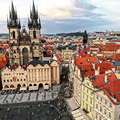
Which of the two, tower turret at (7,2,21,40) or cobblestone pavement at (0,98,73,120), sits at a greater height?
tower turret at (7,2,21,40)

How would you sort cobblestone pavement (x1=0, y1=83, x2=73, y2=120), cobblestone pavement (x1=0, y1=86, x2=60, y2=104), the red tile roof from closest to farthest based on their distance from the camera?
the red tile roof → cobblestone pavement (x1=0, y1=83, x2=73, y2=120) → cobblestone pavement (x1=0, y1=86, x2=60, y2=104)

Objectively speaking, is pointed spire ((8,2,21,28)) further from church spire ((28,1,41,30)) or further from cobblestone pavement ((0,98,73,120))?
cobblestone pavement ((0,98,73,120))

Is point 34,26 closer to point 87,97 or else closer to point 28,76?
point 28,76

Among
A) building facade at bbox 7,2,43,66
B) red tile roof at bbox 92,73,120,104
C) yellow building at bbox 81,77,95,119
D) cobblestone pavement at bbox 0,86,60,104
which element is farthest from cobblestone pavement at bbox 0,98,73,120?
building facade at bbox 7,2,43,66

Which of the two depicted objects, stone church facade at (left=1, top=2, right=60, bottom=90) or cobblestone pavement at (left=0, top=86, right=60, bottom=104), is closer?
cobblestone pavement at (left=0, top=86, right=60, bottom=104)

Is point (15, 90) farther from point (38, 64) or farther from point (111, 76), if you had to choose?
point (111, 76)

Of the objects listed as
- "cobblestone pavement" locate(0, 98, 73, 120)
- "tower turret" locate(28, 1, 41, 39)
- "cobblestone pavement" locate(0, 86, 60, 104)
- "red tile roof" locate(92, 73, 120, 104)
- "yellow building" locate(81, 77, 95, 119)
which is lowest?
"cobblestone pavement" locate(0, 86, 60, 104)

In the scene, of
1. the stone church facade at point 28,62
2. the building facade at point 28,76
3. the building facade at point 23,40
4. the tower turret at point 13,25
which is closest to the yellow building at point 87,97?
the stone church facade at point 28,62

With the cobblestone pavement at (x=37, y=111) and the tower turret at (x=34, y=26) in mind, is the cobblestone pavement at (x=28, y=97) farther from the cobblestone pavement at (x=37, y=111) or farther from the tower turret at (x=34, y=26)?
the tower turret at (x=34, y=26)

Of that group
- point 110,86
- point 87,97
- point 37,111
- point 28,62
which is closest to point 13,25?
point 28,62
